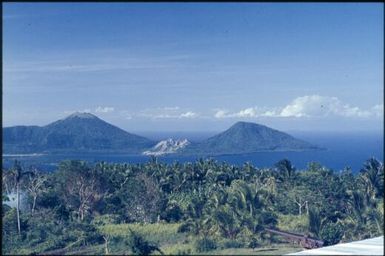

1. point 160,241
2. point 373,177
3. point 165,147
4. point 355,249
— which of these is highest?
point 165,147

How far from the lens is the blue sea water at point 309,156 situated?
17.1 feet

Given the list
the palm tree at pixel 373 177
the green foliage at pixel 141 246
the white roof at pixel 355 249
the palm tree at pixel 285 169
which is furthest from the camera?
the palm tree at pixel 373 177

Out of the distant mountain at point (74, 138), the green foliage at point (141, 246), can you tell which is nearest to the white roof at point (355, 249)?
the green foliage at point (141, 246)

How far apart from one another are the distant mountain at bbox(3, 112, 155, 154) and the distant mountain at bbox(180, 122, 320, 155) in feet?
1.44

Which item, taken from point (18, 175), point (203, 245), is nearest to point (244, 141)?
point (203, 245)

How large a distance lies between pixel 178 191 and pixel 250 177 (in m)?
0.58

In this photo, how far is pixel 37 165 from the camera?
17.1ft

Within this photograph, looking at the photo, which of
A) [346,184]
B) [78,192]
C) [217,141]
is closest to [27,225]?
[78,192]

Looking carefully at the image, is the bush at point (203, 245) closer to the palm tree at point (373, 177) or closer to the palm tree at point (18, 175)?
the palm tree at point (18, 175)

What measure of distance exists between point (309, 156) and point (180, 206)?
1.13m

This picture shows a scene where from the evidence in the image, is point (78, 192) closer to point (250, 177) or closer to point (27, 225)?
point (27, 225)

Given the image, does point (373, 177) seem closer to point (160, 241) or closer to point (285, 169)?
point (285, 169)

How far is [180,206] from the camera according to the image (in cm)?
547

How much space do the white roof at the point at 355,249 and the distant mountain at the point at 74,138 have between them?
5.11ft
